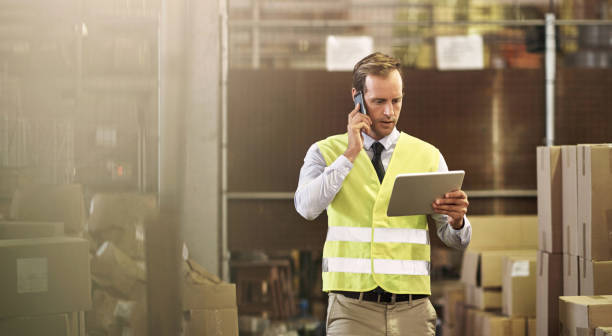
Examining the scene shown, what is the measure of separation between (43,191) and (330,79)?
3091mm

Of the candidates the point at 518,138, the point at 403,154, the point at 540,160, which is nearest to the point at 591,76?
the point at 518,138

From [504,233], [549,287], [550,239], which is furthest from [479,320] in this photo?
[550,239]

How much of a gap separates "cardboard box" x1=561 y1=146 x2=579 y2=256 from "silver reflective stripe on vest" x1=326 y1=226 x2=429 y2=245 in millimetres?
1497

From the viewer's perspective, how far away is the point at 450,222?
2574 mm

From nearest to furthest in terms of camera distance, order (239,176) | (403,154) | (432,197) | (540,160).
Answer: (432,197) < (403,154) < (540,160) < (239,176)

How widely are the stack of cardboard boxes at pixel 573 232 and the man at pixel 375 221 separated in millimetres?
1069

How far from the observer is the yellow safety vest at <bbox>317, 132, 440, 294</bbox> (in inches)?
101

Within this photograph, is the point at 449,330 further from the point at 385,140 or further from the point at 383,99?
the point at 383,99

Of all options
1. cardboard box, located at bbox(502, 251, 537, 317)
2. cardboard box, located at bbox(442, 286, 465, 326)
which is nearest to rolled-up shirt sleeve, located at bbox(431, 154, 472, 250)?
cardboard box, located at bbox(502, 251, 537, 317)

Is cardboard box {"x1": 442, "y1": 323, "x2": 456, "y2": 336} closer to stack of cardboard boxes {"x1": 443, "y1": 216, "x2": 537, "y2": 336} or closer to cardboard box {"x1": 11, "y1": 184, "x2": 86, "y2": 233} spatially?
stack of cardboard boxes {"x1": 443, "y1": 216, "x2": 537, "y2": 336}

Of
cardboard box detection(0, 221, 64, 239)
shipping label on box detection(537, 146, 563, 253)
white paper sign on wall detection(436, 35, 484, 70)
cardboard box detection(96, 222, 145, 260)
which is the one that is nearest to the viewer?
cardboard box detection(0, 221, 64, 239)

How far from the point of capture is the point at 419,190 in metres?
2.49

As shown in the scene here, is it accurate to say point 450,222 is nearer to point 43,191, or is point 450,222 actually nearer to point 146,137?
point 146,137

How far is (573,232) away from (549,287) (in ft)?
1.30
